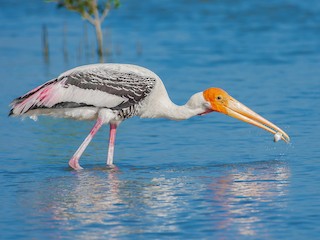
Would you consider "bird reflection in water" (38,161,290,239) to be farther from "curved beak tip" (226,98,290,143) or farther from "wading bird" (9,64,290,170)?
"wading bird" (9,64,290,170)

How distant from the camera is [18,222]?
9.60 m

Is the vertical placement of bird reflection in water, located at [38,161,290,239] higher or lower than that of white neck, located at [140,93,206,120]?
lower

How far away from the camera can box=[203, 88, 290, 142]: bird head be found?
472 inches

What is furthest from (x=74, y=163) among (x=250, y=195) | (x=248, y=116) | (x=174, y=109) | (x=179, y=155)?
(x=250, y=195)

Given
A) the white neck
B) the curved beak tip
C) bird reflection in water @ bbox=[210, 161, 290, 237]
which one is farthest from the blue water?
the white neck

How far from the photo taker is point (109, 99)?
11.9 metres

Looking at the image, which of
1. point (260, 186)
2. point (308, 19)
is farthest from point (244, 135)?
point (308, 19)

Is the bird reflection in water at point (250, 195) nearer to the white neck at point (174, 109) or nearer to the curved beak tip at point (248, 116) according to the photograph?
the curved beak tip at point (248, 116)

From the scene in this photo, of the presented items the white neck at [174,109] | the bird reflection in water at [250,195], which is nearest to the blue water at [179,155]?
the bird reflection in water at [250,195]

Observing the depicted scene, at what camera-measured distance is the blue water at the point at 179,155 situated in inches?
375

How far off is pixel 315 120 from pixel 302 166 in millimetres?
2984

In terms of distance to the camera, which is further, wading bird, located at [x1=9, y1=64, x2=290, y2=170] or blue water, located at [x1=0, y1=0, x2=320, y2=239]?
wading bird, located at [x1=9, y1=64, x2=290, y2=170]

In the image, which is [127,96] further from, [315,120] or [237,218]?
[315,120]

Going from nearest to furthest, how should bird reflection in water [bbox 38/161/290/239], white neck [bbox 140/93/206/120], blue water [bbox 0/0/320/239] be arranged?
1. bird reflection in water [bbox 38/161/290/239]
2. blue water [bbox 0/0/320/239]
3. white neck [bbox 140/93/206/120]
